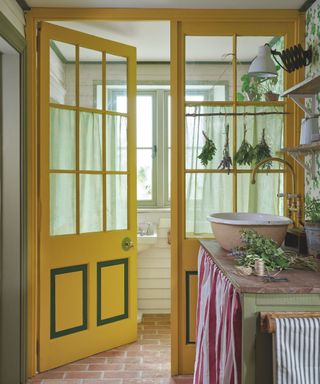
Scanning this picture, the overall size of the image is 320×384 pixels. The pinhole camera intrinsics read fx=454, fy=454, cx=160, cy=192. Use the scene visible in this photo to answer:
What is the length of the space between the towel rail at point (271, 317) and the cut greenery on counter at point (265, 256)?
0.85ft

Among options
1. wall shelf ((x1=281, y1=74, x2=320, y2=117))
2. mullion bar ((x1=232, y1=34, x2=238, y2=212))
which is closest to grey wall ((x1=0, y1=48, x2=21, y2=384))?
mullion bar ((x1=232, y1=34, x2=238, y2=212))

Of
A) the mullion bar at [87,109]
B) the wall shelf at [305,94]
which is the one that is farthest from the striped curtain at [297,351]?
the mullion bar at [87,109]

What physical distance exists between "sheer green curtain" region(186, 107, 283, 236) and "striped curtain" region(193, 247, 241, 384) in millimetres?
556

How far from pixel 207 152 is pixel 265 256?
138 cm

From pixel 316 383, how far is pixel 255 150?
6.02ft

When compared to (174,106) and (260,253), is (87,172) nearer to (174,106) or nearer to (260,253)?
(174,106)

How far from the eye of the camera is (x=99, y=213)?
11.6 feet

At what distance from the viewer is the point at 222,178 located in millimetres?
3283

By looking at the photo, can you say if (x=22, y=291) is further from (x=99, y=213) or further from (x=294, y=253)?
(x=294, y=253)

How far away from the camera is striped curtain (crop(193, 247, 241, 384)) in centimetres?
175

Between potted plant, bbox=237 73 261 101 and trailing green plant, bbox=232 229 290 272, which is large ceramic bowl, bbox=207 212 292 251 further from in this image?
potted plant, bbox=237 73 261 101

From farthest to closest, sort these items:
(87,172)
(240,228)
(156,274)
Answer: (156,274), (87,172), (240,228)

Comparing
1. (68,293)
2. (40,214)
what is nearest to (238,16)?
(40,214)

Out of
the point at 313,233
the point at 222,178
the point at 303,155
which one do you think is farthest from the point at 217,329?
the point at 303,155
